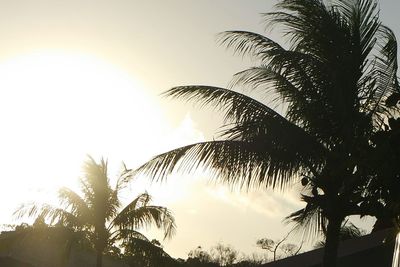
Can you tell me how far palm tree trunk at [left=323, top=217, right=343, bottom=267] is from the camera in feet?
Result: 39.8

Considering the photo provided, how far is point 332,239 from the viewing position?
12.3 metres

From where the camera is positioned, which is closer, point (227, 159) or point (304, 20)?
point (227, 159)

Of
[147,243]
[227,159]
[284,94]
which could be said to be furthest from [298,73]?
[147,243]

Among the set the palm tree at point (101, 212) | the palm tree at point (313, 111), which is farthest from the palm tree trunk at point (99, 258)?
the palm tree at point (313, 111)

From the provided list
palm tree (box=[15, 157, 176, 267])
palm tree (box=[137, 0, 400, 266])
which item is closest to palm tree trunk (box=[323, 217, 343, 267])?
palm tree (box=[137, 0, 400, 266])

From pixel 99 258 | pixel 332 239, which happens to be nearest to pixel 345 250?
pixel 332 239

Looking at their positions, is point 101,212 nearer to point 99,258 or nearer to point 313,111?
point 99,258

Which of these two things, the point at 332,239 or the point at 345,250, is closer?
the point at 332,239

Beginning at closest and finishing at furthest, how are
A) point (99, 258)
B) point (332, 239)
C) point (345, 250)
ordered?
point (332, 239) < point (345, 250) < point (99, 258)

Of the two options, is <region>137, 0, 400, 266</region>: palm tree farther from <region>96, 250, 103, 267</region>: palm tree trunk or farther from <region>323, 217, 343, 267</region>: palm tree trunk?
<region>96, 250, 103, 267</region>: palm tree trunk

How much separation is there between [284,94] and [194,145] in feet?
7.11

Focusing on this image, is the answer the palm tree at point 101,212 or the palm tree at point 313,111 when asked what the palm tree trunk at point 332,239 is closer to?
the palm tree at point 313,111

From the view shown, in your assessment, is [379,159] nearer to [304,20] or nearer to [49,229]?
[304,20]

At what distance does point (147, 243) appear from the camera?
22.1 meters
